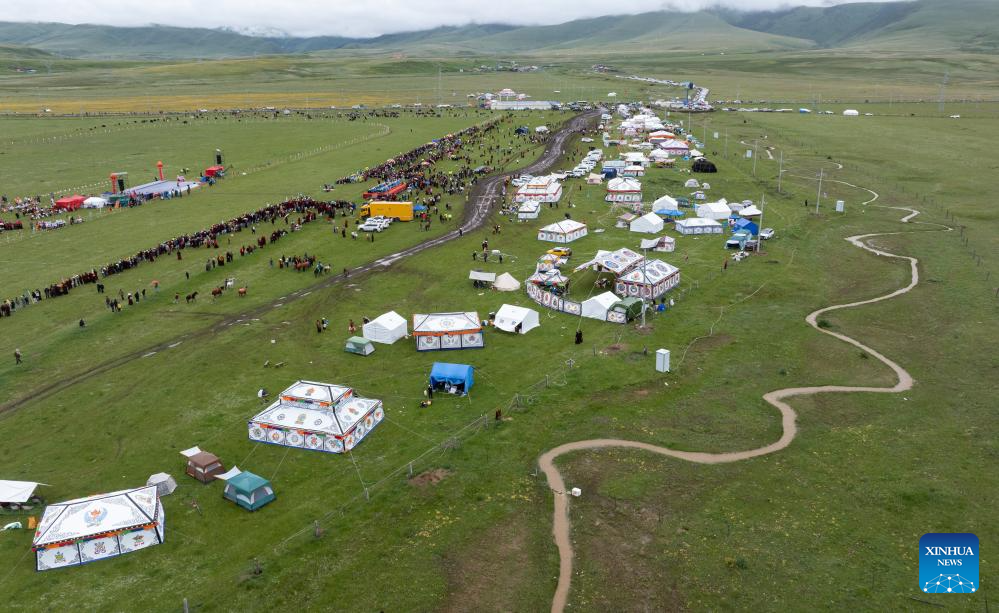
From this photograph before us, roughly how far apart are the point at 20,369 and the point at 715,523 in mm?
48868

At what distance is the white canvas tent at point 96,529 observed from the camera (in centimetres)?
3022

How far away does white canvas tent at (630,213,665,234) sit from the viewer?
80688mm

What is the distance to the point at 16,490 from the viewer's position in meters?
34.1

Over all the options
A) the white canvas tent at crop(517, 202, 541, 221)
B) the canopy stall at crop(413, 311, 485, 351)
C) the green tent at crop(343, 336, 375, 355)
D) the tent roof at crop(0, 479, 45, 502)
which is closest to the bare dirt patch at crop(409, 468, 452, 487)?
the canopy stall at crop(413, 311, 485, 351)

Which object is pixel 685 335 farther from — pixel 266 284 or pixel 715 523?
pixel 266 284

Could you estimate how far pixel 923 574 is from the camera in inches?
1036

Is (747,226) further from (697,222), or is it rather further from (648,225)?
(648,225)

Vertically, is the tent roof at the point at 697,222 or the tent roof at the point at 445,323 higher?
the tent roof at the point at 697,222

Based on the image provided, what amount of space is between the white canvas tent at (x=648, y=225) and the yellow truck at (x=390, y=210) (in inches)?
1141

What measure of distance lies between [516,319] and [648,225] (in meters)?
33.5

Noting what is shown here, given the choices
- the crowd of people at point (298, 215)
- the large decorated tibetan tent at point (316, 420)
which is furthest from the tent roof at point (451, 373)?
the crowd of people at point (298, 215)

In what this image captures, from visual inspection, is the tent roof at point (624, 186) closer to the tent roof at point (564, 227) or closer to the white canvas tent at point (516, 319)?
the tent roof at point (564, 227)

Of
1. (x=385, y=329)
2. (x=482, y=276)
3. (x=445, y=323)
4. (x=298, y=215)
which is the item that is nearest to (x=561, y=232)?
(x=482, y=276)

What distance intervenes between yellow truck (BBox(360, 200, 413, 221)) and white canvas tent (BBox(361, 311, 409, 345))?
37.1m
